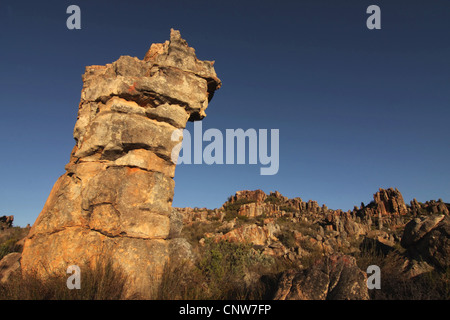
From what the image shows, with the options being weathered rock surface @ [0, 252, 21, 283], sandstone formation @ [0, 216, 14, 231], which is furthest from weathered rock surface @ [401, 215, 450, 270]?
sandstone formation @ [0, 216, 14, 231]

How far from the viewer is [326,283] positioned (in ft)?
14.0

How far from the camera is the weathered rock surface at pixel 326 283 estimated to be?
399 cm

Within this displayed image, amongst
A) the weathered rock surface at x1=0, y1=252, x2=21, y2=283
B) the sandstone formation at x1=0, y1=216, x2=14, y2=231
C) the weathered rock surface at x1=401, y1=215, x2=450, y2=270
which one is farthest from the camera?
the sandstone formation at x1=0, y1=216, x2=14, y2=231

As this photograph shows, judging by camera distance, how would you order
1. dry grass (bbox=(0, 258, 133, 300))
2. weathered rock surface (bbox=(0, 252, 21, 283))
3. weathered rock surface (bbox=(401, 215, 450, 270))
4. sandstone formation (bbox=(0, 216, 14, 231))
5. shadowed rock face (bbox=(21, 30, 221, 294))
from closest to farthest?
dry grass (bbox=(0, 258, 133, 300)), shadowed rock face (bbox=(21, 30, 221, 294)), weathered rock surface (bbox=(0, 252, 21, 283)), weathered rock surface (bbox=(401, 215, 450, 270)), sandstone formation (bbox=(0, 216, 14, 231))

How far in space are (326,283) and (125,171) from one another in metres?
4.46

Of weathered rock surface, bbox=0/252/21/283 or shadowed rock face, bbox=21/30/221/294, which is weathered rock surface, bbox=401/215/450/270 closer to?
shadowed rock face, bbox=21/30/221/294

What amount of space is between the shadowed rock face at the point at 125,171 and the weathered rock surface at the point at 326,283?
8.08ft

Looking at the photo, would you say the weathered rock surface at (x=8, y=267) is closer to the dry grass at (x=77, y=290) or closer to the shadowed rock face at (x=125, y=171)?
the dry grass at (x=77, y=290)

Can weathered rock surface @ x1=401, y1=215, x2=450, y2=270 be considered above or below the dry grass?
above

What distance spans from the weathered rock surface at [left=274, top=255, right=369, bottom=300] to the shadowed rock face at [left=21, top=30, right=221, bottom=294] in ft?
8.08

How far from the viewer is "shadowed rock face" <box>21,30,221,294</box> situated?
480cm

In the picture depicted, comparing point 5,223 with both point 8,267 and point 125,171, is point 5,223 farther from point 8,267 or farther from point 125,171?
point 125,171

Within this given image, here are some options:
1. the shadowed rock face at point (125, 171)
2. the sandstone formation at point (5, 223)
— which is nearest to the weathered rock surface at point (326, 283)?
the shadowed rock face at point (125, 171)
